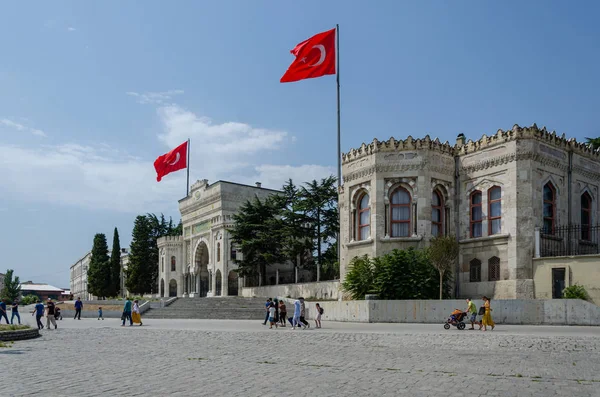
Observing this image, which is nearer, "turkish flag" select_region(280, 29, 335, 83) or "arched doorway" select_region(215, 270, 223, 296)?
"turkish flag" select_region(280, 29, 335, 83)

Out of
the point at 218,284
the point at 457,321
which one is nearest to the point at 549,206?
the point at 457,321

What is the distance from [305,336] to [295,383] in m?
11.1

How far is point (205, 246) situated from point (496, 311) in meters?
41.7

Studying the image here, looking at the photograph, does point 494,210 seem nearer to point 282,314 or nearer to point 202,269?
point 282,314

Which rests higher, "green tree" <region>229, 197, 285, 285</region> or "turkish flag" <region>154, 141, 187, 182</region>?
"turkish flag" <region>154, 141, 187, 182</region>

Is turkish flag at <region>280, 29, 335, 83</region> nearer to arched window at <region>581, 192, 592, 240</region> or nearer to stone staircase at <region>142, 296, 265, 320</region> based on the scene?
stone staircase at <region>142, 296, 265, 320</region>

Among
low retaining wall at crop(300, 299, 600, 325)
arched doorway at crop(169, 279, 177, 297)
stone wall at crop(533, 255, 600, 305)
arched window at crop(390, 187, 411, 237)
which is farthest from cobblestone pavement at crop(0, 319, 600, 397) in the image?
arched doorway at crop(169, 279, 177, 297)

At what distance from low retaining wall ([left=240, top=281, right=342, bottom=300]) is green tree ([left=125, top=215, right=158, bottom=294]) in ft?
A: 89.0

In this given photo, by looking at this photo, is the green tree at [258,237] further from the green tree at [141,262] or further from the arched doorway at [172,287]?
the green tree at [141,262]

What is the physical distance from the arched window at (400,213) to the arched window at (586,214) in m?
9.25

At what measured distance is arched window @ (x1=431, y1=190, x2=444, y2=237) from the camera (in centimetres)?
3350

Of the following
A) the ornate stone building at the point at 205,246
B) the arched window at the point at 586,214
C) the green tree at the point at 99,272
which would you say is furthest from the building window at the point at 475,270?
the green tree at the point at 99,272

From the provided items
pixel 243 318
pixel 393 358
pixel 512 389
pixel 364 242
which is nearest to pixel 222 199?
pixel 243 318

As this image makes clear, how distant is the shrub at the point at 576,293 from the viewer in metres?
27.1
